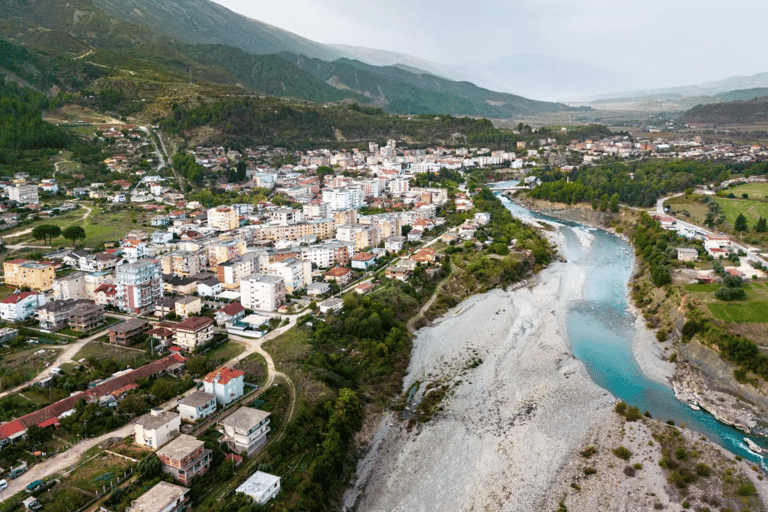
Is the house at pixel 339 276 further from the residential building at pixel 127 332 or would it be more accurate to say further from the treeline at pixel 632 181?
the treeline at pixel 632 181

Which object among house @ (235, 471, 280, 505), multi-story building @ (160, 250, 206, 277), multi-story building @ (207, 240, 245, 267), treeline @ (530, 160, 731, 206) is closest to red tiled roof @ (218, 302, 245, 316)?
multi-story building @ (160, 250, 206, 277)

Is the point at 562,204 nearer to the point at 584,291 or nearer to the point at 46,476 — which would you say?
the point at 584,291

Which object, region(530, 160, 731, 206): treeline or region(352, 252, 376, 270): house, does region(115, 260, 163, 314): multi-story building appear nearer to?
region(352, 252, 376, 270): house

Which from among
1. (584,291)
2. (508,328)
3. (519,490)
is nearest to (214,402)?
(519,490)

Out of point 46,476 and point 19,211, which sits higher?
point 19,211

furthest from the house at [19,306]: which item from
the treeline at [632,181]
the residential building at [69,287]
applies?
the treeline at [632,181]

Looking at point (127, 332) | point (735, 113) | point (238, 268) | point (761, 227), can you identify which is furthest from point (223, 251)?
point (735, 113)
